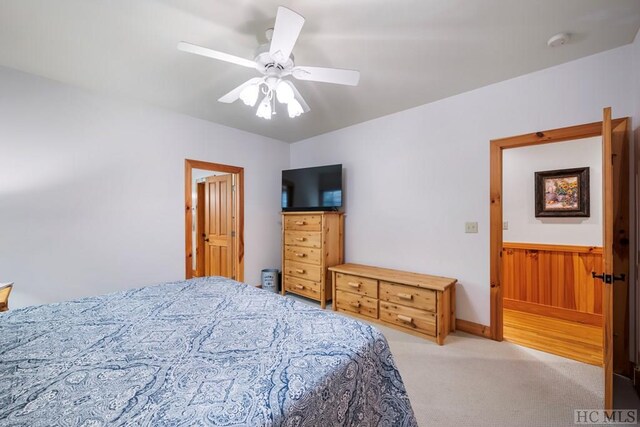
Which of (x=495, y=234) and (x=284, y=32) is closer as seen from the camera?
(x=284, y=32)

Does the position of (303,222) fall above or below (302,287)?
above

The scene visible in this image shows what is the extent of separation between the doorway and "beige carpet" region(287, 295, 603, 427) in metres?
0.21

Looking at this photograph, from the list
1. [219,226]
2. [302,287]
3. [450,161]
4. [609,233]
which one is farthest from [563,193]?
[219,226]

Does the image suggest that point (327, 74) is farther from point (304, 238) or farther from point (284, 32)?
point (304, 238)

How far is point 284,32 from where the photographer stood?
4.36 ft

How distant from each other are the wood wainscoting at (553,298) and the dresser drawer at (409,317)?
2.72 ft

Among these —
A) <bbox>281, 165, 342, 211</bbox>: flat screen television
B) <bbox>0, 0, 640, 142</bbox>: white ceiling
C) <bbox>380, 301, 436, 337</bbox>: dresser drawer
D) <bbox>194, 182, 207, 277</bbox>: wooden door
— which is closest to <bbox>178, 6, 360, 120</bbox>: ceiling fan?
<bbox>0, 0, 640, 142</bbox>: white ceiling

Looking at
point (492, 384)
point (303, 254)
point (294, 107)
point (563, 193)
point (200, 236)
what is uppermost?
point (294, 107)

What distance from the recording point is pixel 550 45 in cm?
188

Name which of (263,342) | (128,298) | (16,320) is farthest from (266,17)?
(16,320)

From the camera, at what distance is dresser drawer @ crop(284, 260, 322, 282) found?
346 centimetres

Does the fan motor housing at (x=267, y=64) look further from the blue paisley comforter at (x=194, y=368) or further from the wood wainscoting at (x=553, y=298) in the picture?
the wood wainscoting at (x=553, y=298)

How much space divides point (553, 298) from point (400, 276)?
6.35 ft

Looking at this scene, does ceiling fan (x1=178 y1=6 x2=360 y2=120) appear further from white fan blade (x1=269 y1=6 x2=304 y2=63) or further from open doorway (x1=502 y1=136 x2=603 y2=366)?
open doorway (x1=502 y1=136 x2=603 y2=366)
